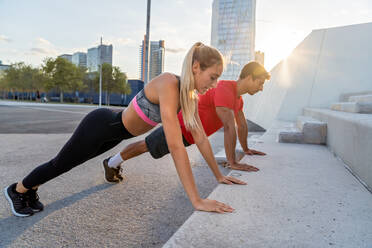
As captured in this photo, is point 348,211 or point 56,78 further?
point 56,78

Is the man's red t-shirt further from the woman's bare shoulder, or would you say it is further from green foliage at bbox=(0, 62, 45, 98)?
green foliage at bbox=(0, 62, 45, 98)

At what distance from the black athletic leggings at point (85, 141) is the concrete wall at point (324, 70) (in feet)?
24.8

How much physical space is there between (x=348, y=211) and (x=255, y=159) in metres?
1.63

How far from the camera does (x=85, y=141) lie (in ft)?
6.59

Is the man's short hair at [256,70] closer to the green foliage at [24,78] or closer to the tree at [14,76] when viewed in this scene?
the green foliage at [24,78]

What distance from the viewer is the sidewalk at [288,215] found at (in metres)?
1.26

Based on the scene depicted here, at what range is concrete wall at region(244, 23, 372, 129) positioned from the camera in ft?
24.3

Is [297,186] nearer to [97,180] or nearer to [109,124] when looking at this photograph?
[109,124]

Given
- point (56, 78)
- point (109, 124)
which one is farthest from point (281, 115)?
point (56, 78)

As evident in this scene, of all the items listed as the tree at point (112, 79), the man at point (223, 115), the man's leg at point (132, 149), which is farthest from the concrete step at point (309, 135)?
the tree at point (112, 79)

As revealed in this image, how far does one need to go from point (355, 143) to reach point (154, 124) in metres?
2.03

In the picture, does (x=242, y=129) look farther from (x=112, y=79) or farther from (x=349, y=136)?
(x=112, y=79)

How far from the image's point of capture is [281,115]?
9156 millimetres

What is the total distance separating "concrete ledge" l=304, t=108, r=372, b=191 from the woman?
3.72ft
